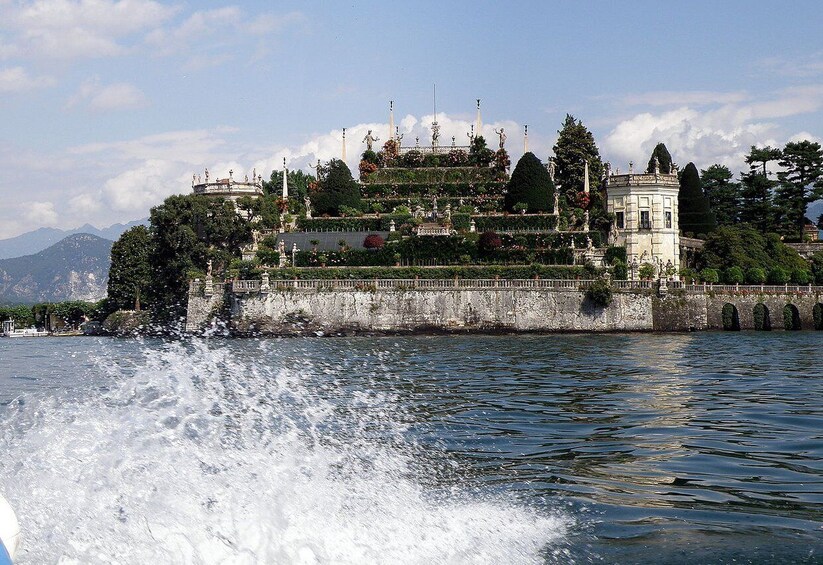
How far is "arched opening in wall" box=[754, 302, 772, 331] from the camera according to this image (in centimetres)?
7838

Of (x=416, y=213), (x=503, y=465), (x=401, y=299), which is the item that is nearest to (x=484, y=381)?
(x=503, y=465)

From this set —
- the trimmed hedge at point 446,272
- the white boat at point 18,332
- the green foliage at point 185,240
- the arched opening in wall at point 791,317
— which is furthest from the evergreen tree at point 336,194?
the arched opening in wall at point 791,317

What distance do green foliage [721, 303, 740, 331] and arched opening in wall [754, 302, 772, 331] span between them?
4.69 ft

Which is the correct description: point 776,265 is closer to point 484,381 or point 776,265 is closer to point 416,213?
point 416,213

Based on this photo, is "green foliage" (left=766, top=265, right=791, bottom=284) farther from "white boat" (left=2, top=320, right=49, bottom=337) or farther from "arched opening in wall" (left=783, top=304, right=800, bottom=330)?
"white boat" (left=2, top=320, right=49, bottom=337)

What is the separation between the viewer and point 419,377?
38281mm

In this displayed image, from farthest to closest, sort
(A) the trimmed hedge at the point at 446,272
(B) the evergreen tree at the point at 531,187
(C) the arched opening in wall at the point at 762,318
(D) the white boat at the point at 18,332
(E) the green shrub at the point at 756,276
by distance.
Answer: (D) the white boat at the point at 18,332 < (B) the evergreen tree at the point at 531,187 < (E) the green shrub at the point at 756,276 < (C) the arched opening in wall at the point at 762,318 < (A) the trimmed hedge at the point at 446,272

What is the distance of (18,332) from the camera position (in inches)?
4220

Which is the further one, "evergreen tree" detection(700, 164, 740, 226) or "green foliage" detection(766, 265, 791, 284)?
"evergreen tree" detection(700, 164, 740, 226)

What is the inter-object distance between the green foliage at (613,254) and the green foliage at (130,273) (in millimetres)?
42068

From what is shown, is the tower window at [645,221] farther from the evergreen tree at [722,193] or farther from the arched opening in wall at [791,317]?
the evergreen tree at [722,193]

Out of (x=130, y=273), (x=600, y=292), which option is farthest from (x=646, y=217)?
(x=130, y=273)

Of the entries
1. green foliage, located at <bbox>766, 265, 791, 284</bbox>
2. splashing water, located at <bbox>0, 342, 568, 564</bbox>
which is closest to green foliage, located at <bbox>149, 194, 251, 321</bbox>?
green foliage, located at <bbox>766, 265, 791, 284</bbox>

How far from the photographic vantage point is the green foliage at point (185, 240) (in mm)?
85625
